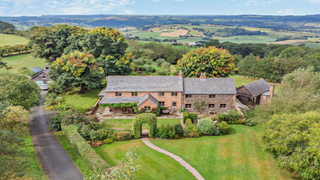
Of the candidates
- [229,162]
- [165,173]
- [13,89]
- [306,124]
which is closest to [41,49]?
[13,89]

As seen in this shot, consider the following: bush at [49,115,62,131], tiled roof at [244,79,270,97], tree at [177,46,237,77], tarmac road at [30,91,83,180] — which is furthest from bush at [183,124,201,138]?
bush at [49,115,62,131]

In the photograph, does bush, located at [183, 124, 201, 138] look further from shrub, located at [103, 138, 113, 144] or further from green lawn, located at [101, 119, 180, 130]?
shrub, located at [103, 138, 113, 144]

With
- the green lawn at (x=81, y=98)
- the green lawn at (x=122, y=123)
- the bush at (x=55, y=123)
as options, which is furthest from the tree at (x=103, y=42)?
the bush at (x=55, y=123)

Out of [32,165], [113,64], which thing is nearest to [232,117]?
[32,165]

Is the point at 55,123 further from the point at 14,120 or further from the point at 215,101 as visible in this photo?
the point at 215,101

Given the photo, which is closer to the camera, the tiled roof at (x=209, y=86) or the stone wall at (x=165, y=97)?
the tiled roof at (x=209, y=86)

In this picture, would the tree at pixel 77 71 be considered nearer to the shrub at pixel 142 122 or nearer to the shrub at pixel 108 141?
the shrub at pixel 108 141
